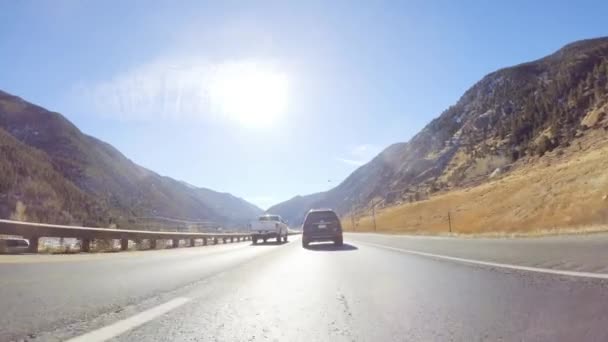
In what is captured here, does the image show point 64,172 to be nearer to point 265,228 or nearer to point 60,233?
point 265,228

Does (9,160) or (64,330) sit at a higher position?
(9,160)

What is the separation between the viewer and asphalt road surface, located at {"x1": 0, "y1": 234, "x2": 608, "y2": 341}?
4.43 metres

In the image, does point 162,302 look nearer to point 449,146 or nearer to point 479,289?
point 479,289

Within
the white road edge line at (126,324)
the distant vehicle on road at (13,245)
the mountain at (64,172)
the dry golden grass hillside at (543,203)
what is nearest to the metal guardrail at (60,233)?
the distant vehicle on road at (13,245)

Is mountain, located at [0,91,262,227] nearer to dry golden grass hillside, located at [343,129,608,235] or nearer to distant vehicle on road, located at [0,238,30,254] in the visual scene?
distant vehicle on road, located at [0,238,30,254]

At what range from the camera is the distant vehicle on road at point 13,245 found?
536 inches

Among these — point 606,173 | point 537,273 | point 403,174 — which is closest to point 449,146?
point 403,174

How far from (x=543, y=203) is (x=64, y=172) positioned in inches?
4456

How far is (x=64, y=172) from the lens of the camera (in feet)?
408

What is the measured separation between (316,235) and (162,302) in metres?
17.9

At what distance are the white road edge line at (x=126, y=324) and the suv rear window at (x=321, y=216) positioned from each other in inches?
706

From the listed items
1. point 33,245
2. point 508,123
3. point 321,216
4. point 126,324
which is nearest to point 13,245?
point 33,245

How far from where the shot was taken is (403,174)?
174125 millimetres

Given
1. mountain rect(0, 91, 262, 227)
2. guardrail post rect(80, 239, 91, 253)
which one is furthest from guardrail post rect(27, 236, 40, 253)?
mountain rect(0, 91, 262, 227)
